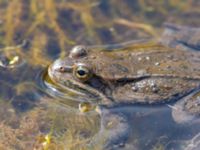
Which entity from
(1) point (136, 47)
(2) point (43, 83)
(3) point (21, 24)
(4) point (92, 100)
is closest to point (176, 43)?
(1) point (136, 47)

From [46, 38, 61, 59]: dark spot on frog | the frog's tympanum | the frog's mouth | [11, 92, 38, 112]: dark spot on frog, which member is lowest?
[11, 92, 38, 112]: dark spot on frog

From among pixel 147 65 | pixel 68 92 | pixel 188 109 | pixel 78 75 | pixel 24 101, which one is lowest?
pixel 24 101

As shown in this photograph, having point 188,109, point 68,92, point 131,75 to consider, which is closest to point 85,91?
point 68,92

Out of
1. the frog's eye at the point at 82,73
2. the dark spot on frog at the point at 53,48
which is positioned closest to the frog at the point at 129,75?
→ the frog's eye at the point at 82,73

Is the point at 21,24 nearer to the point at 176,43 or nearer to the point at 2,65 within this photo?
the point at 2,65

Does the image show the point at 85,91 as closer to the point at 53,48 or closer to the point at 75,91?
the point at 75,91

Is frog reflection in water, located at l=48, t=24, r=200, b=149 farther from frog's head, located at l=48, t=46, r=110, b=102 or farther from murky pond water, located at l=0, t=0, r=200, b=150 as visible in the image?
murky pond water, located at l=0, t=0, r=200, b=150

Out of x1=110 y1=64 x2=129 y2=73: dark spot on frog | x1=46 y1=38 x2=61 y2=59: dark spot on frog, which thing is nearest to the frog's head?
x1=110 y1=64 x2=129 y2=73: dark spot on frog

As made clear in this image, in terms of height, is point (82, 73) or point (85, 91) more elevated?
point (82, 73)
